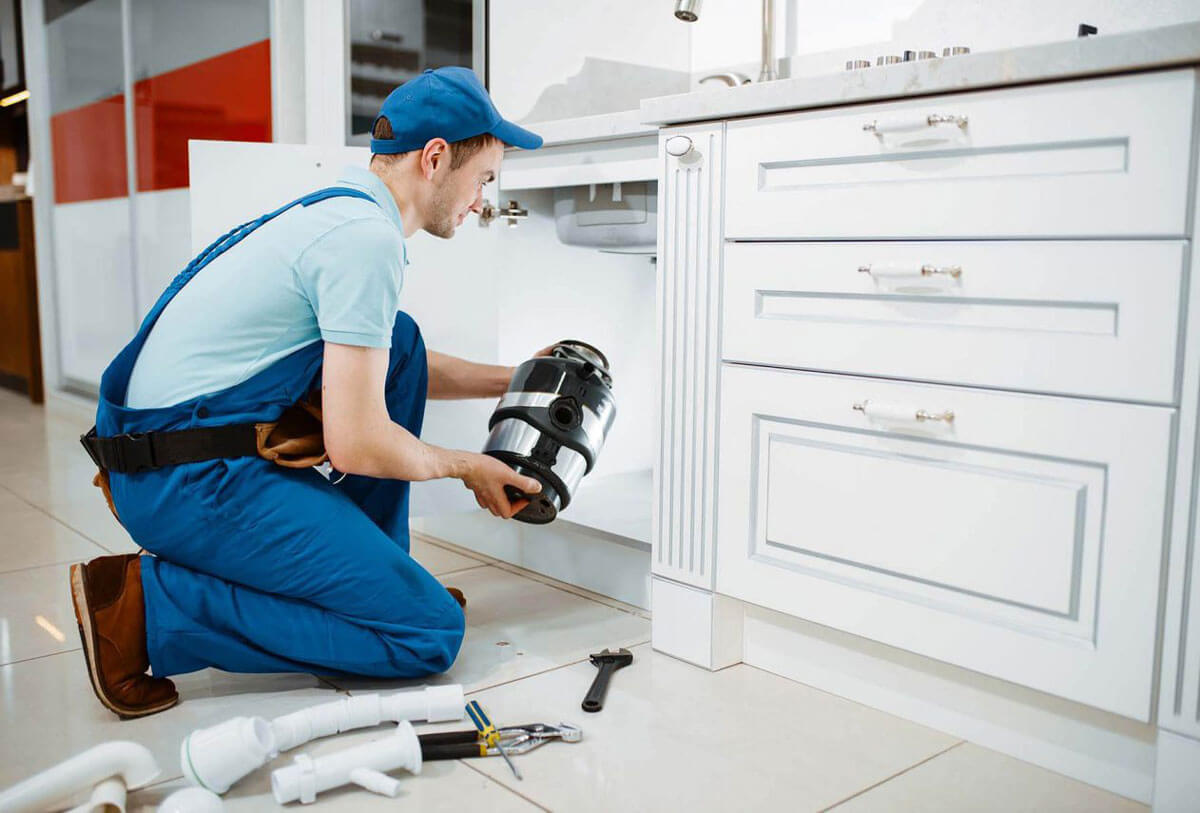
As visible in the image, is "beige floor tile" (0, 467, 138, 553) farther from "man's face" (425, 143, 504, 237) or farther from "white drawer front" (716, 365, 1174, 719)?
"white drawer front" (716, 365, 1174, 719)

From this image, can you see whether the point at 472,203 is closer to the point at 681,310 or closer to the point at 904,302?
the point at 681,310

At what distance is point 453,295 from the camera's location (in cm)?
212

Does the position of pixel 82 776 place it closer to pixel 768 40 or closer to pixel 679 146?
pixel 679 146

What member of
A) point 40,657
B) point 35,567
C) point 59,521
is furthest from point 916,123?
point 59,521

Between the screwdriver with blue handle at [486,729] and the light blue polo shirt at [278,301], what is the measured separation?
0.53m

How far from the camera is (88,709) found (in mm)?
1520

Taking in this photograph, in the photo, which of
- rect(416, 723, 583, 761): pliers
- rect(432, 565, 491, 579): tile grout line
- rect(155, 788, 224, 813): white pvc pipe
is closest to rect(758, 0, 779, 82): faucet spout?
rect(432, 565, 491, 579): tile grout line

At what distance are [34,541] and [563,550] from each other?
4.31ft

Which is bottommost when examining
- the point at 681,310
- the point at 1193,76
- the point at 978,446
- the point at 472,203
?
the point at 978,446

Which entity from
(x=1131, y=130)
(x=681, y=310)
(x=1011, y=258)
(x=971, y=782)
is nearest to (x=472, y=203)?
(x=681, y=310)

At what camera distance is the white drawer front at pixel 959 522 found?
3.85 feet

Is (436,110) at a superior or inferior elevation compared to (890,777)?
→ superior

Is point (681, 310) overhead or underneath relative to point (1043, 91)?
underneath

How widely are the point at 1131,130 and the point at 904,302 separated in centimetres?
33
